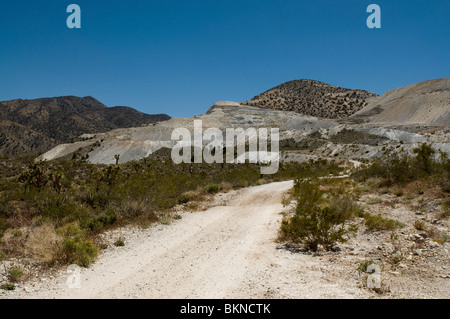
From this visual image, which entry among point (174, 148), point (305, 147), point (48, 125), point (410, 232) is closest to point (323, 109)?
point (305, 147)

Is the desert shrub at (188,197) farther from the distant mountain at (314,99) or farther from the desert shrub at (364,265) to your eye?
the distant mountain at (314,99)

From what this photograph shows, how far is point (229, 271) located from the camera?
618 centimetres

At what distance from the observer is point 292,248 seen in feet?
25.7

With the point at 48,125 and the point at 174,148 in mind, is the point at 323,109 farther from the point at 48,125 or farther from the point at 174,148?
the point at 48,125

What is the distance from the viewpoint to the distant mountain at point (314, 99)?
131 metres

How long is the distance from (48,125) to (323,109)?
6338 inches

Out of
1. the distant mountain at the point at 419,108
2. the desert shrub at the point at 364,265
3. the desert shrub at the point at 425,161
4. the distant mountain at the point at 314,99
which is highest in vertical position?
the distant mountain at the point at 314,99

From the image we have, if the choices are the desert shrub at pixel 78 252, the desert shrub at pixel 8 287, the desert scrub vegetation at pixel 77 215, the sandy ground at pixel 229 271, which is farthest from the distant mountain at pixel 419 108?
the desert shrub at pixel 8 287

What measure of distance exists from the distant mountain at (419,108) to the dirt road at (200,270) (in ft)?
257

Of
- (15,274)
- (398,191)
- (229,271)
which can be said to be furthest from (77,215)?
(398,191)

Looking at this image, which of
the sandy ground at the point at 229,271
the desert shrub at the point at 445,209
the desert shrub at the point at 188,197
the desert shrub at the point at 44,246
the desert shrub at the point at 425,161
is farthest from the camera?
the desert shrub at the point at 425,161

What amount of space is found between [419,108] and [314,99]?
64.9 m

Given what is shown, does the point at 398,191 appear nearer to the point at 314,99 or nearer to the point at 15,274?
the point at 15,274
